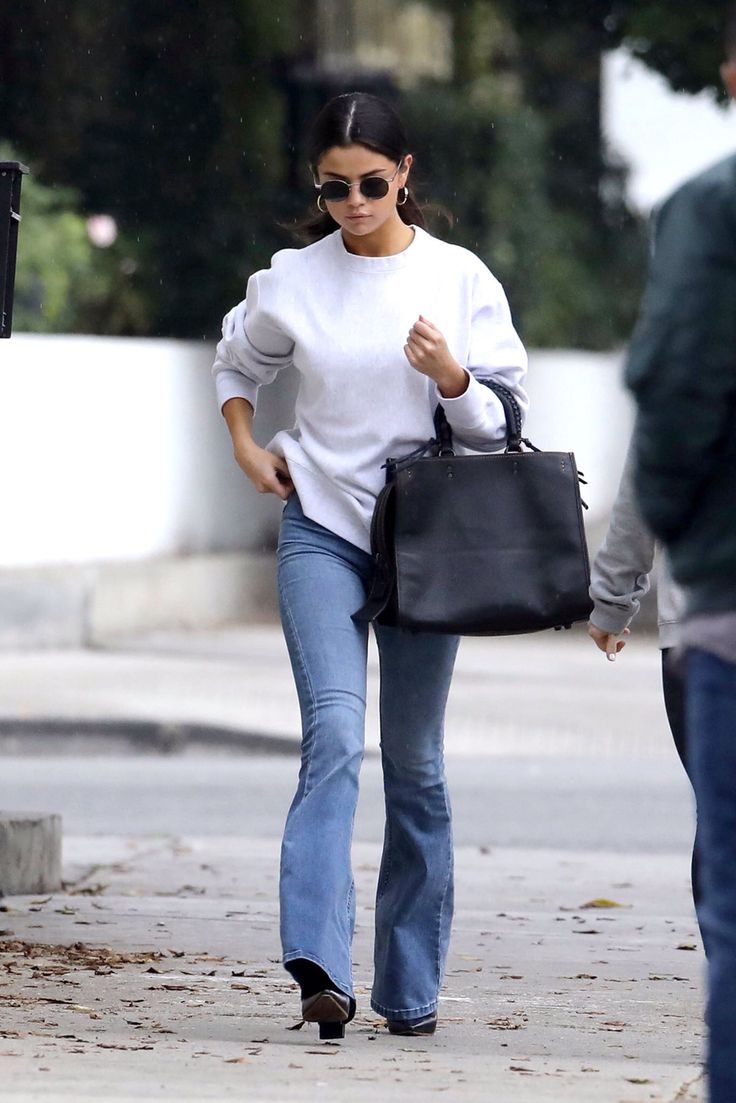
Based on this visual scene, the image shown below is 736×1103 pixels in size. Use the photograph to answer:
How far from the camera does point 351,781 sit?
420 centimetres

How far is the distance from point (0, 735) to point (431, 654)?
6.55 m

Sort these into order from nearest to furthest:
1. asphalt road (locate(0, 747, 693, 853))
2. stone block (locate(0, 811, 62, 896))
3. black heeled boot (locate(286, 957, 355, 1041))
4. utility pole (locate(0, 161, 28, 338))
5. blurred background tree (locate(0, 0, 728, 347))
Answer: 1. black heeled boot (locate(286, 957, 355, 1041))
2. utility pole (locate(0, 161, 28, 338))
3. stone block (locate(0, 811, 62, 896))
4. asphalt road (locate(0, 747, 693, 853))
5. blurred background tree (locate(0, 0, 728, 347))

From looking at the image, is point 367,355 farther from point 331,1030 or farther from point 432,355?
point 331,1030

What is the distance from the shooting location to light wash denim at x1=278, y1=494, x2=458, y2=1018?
412cm

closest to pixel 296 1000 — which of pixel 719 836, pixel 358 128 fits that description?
pixel 358 128

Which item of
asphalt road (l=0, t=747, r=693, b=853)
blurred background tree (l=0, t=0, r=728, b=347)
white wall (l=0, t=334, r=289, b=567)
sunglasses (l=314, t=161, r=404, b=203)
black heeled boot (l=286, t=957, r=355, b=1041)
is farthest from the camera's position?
blurred background tree (l=0, t=0, r=728, b=347)

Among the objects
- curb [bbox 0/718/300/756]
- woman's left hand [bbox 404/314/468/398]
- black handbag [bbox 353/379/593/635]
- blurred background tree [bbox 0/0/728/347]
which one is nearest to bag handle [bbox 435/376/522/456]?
black handbag [bbox 353/379/593/635]

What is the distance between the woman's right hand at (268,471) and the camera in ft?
14.2

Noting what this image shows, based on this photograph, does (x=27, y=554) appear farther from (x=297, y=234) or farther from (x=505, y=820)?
(x=297, y=234)

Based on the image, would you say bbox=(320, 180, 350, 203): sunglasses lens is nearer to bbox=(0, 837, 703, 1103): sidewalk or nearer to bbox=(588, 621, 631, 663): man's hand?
bbox=(588, 621, 631, 663): man's hand

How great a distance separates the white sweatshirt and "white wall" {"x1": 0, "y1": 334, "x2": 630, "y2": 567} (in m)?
9.86

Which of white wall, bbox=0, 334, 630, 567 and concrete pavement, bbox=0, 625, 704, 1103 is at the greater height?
white wall, bbox=0, 334, 630, 567

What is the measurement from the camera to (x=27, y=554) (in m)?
15.4

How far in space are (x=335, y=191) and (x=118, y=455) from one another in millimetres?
12568
